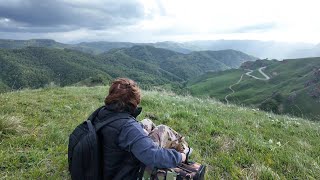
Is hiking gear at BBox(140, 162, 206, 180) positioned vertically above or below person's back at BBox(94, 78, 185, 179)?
below

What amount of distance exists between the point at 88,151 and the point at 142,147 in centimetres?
91

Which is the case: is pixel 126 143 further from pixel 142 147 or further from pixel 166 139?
pixel 166 139

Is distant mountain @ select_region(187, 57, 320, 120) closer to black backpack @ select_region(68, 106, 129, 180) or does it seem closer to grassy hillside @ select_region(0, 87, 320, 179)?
grassy hillside @ select_region(0, 87, 320, 179)

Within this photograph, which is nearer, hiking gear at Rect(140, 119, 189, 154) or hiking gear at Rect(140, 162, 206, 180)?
hiking gear at Rect(140, 162, 206, 180)

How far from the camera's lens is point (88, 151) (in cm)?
494

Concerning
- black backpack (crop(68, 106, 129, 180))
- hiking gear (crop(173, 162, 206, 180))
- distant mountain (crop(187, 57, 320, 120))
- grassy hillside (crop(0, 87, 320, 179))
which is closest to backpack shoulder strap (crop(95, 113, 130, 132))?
black backpack (crop(68, 106, 129, 180))

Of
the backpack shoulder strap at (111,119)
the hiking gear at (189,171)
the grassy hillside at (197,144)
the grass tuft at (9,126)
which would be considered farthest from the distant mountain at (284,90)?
the backpack shoulder strap at (111,119)

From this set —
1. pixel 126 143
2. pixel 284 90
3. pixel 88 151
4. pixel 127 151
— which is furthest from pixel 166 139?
pixel 284 90

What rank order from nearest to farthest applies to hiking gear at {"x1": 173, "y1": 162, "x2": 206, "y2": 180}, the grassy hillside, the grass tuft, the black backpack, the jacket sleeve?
the jacket sleeve, the black backpack, hiking gear at {"x1": 173, "y1": 162, "x2": 206, "y2": 180}, the grassy hillside, the grass tuft

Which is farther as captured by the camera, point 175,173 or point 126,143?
point 175,173

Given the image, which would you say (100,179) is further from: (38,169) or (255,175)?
(255,175)

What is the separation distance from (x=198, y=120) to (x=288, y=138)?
3144mm

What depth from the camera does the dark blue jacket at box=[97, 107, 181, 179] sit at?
474 cm

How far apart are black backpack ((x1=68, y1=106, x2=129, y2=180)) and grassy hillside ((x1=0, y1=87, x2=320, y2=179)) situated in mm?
1623
